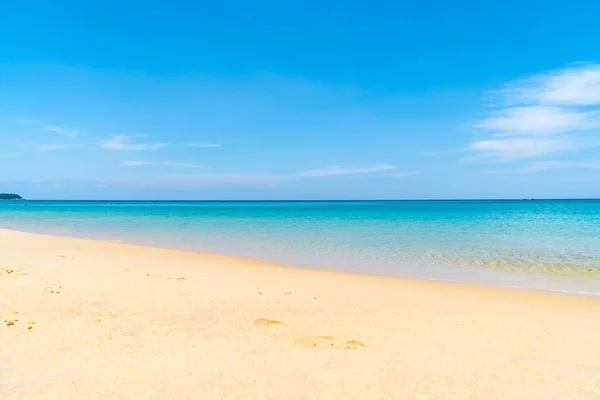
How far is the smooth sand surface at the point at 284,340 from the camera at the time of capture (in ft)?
14.5

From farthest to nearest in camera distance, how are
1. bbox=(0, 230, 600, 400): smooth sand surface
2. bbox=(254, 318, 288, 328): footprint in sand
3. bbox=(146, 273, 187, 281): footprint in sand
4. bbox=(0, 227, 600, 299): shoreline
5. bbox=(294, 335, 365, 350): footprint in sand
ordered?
bbox=(0, 227, 600, 299): shoreline → bbox=(146, 273, 187, 281): footprint in sand → bbox=(254, 318, 288, 328): footprint in sand → bbox=(294, 335, 365, 350): footprint in sand → bbox=(0, 230, 600, 400): smooth sand surface

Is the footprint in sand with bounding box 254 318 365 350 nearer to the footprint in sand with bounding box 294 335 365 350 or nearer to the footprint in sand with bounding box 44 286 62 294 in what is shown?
the footprint in sand with bounding box 294 335 365 350

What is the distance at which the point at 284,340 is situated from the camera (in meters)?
5.89

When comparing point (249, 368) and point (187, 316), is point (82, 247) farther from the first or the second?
point (249, 368)

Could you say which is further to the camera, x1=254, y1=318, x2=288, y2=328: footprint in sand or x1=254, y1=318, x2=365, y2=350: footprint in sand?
x1=254, y1=318, x2=288, y2=328: footprint in sand

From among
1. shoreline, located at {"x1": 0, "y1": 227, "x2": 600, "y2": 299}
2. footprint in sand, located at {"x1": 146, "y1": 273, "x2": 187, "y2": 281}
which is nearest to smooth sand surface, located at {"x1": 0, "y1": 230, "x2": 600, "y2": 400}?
footprint in sand, located at {"x1": 146, "y1": 273, "x2": 187, "y2": 281}

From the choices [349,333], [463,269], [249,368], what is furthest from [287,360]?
[463,269]

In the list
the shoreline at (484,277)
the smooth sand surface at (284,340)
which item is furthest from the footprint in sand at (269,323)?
the shoreline at (484,277)

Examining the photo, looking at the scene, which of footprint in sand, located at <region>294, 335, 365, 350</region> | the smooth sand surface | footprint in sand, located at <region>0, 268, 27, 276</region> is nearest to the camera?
the smooth sand surface

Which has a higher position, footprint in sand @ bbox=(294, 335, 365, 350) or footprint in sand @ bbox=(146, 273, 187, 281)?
footprint in sand @ bbox=(146, 273, 187, 281)

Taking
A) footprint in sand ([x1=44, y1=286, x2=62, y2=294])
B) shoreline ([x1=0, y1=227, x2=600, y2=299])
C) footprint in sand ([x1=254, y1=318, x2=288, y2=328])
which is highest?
footprint in sand ([x1=44, y1=286, x2=62, y2=294])

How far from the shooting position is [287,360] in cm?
511

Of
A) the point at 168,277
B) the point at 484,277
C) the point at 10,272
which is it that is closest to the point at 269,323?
the point at 168,277

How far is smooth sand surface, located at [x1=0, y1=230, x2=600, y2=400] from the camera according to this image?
174 inches
